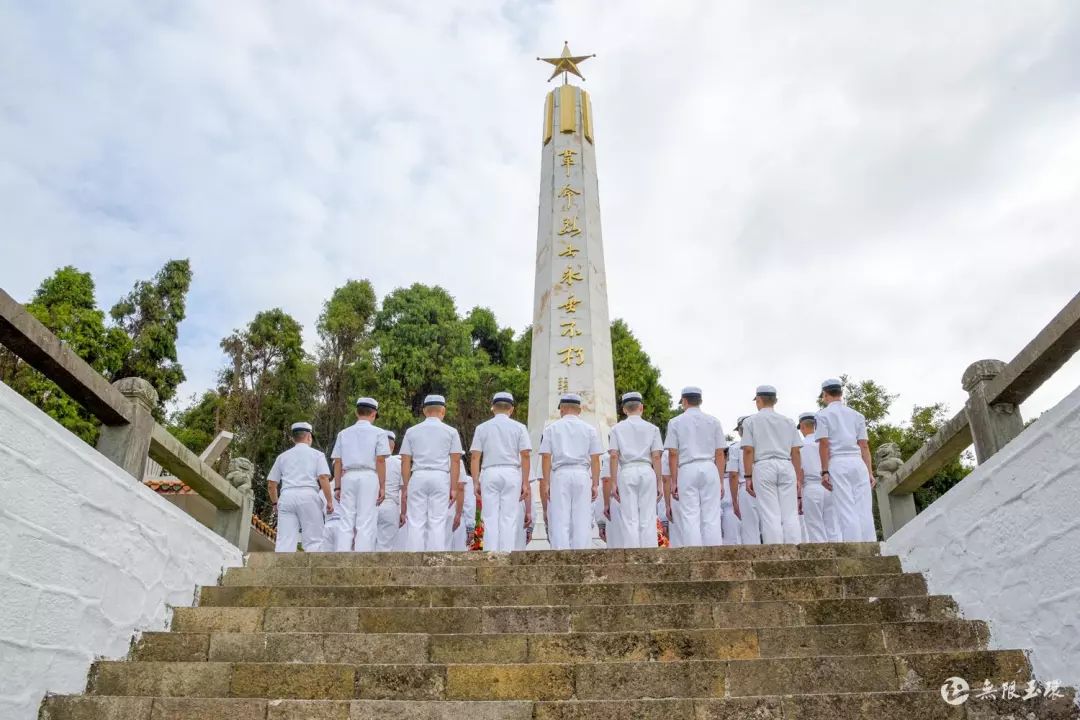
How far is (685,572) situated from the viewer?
15.7 feet

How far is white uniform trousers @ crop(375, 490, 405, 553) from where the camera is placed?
757cm

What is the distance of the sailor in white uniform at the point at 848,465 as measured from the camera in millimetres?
6906

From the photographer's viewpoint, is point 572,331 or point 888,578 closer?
point 888,578

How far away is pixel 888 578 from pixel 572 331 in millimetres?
Result: 7291

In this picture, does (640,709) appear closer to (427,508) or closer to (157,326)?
(427,508)

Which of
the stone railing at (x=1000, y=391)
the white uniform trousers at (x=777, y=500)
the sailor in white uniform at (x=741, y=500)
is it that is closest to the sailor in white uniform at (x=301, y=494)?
the sailor in white uniform at (x=741, y=500)

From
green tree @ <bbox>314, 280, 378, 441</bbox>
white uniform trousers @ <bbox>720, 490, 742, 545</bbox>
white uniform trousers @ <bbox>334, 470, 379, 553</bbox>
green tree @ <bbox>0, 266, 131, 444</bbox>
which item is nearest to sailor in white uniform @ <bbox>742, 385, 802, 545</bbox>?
white uniform trousers @ <bbox>720, 490, 742, 545</bbox>

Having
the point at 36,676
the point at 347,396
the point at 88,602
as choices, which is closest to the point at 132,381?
the point at 88,602

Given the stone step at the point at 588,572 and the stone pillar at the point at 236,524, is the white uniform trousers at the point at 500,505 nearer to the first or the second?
the stone step at the point at 588,572

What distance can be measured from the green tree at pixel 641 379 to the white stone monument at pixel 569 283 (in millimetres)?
11544

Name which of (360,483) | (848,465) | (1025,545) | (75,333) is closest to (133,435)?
(360,483)

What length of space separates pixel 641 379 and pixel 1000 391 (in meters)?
20.3

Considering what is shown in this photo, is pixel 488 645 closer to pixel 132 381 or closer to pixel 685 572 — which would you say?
pixel 685 572

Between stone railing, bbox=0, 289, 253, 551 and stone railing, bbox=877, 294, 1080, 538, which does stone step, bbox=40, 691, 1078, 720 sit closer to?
stone railing, bbox=877, 294, 1080, 538
